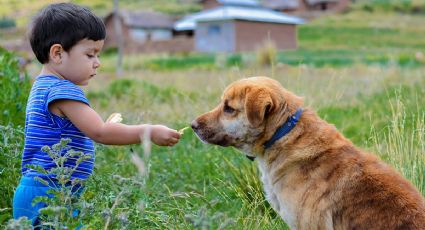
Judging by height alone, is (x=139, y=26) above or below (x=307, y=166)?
below

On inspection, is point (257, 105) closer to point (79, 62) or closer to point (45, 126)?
point (79, 62)

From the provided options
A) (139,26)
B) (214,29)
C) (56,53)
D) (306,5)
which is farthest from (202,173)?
(306,5)

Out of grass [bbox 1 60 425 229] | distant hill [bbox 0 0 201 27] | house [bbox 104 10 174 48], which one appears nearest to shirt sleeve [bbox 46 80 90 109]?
grass [bbox 1 60 425 229]

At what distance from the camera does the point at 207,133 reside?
164 inches

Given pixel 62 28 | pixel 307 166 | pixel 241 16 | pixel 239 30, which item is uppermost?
pixel 62 28

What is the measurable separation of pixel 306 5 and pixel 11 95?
7147cm

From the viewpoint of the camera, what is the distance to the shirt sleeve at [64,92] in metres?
3.42

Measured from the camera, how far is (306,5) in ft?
244

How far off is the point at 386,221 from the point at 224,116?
4.25ft

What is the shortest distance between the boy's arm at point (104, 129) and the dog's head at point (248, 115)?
675mm

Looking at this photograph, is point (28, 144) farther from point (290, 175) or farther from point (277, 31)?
point (277, 31)

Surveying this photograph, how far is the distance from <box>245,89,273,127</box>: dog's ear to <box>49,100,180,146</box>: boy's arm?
0.64 meters

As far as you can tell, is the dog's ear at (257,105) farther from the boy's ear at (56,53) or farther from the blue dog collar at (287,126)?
the boy's ear at (56,53)

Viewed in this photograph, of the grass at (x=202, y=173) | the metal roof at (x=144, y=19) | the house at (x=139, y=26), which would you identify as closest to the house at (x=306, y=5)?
the house at (x=139, y=26)
